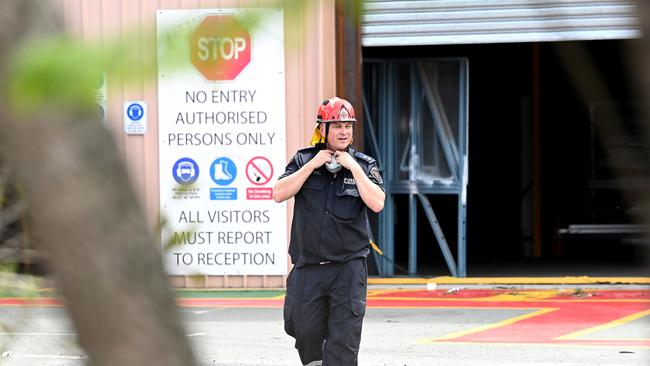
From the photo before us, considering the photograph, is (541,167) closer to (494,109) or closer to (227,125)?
(494,109)

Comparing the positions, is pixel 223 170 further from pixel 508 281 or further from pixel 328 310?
pixel 328 310

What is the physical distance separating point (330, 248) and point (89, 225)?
5437 mm

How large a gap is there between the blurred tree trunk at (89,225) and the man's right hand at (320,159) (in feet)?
17.9

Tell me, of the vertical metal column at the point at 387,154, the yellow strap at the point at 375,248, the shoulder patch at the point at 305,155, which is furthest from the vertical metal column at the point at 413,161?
the shoulder patch at the point at 305,155

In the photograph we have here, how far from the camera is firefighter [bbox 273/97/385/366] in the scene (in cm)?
639

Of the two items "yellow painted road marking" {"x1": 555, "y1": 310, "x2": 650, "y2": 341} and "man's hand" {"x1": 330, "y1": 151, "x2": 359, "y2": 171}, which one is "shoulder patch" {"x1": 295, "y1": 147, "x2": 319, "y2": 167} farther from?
"yellow painted road marking" {"x1": 555, "y1": 310, "x2": 650, "y2": 341}

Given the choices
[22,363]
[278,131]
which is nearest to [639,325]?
[278,131]

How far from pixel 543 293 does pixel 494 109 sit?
7439 millimetres

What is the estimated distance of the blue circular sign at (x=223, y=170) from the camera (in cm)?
1279

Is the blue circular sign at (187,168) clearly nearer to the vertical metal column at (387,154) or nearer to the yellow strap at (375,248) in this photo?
the yellow strap at (375,248)

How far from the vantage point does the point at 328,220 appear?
6.51 m

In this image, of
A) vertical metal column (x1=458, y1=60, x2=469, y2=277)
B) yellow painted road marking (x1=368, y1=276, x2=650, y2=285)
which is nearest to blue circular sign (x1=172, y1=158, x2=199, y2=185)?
yellow painted road marking (x1=368, y1=276, x2=650, y2=285)

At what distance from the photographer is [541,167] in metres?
19.3

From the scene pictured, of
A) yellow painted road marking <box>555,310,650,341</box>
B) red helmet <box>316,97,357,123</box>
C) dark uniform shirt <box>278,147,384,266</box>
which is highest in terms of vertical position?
red helmet <box>316,97,357,123</box>
